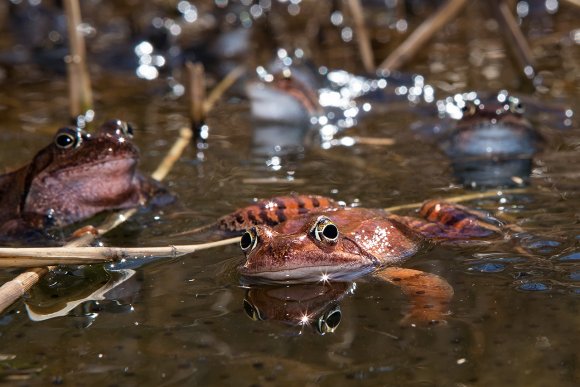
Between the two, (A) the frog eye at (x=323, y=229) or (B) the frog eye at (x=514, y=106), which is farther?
(B) the frog eye at (x=514, y=106)

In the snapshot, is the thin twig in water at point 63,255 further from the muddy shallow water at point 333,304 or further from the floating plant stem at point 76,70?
the floating plant stem at point 76,70

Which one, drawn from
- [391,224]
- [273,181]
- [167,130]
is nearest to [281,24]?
[167,130]

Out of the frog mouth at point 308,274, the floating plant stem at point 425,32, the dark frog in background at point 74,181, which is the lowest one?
the frog mouth at point 308,274

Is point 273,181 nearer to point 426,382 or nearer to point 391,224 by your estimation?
point 391,224

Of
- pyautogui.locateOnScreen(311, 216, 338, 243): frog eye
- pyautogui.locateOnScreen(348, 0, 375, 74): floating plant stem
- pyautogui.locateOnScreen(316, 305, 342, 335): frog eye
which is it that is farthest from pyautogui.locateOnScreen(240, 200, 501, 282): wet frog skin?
pyautogui.locateOnScreen(348, 0, 375, 74): floating plant stem

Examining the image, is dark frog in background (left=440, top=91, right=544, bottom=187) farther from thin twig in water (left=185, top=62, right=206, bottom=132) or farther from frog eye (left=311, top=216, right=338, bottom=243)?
frog eye (left=311, top=216, right=338, bottom=243)

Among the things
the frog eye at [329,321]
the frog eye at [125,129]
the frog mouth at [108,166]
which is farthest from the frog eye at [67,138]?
the frog eye at [329,321]

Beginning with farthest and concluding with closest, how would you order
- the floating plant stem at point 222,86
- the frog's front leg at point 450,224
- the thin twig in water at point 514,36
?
1. the floating plant stem at point 222,86
2. the thin twig in water at point 514,36
3. the frog's front leg at point 450,224
